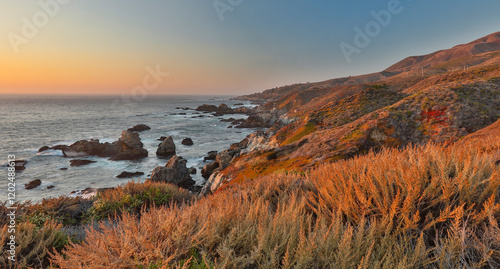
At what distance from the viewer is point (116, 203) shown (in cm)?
666

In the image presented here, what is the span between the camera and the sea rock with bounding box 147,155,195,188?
19750 millimetres

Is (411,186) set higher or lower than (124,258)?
higher

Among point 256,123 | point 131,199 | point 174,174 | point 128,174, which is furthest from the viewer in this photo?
point 256,123

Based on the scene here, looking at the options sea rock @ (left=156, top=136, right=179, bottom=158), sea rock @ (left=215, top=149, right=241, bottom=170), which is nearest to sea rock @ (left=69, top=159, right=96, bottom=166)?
sea rock @ (left=156, top=136, right=179, bottom=158)

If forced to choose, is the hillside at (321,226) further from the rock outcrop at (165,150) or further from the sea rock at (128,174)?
the rock outcrop at (165,150)

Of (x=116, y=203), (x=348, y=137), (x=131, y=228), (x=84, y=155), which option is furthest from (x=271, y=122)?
(x=131, y=228)

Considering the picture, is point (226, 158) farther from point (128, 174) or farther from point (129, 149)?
point (129, 149)

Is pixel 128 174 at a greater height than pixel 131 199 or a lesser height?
lesser

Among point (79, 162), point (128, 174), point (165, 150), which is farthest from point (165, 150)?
point (79, 162)

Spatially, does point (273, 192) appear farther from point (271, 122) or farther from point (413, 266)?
point (271, 122)

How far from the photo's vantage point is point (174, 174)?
20250 millimetres

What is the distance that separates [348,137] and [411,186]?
7929mm

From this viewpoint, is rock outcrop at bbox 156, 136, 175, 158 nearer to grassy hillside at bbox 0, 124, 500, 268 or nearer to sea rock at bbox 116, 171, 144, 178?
sea rock at bbox 116, 171, 144, 178

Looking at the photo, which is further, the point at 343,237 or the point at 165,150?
the point at 165,150
